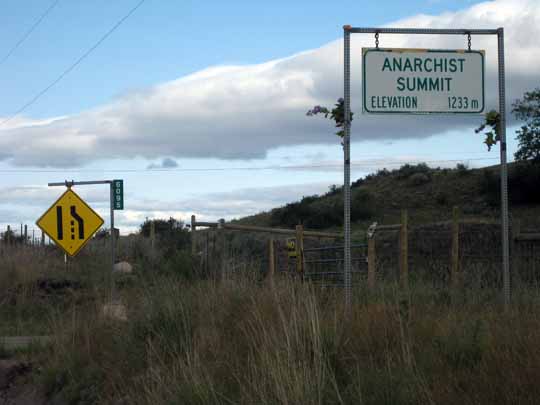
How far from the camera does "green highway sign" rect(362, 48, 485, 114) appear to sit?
9344mm

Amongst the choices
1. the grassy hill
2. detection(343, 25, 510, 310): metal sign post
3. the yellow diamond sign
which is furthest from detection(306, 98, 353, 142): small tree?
the grassy hill

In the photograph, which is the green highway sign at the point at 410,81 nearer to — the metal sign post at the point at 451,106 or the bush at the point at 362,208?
the metal sign post at the point at 451,106

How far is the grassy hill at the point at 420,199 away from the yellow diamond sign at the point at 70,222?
20.4 meters

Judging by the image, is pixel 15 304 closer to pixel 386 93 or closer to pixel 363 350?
pixel 386 93

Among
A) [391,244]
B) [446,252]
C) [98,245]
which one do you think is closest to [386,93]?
[446,252]

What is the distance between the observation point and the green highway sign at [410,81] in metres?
9.34

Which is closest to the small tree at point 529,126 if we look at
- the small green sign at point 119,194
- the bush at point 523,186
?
the bush at point 523,186

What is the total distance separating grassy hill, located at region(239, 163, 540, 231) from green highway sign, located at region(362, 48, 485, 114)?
80.9 feet

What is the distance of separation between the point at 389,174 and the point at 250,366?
1876 inches

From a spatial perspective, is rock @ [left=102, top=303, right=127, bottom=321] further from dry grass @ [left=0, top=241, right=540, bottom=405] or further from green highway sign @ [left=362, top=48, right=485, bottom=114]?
green highway sign @ [left=362, top=48, right=485, bottom=114]

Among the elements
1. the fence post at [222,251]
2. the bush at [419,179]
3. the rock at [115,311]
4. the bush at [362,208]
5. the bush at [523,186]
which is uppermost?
the bush at [419,179]

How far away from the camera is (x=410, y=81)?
936 cm

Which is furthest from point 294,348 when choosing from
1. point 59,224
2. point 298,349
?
point 59,224

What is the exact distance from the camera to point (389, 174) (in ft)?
176
